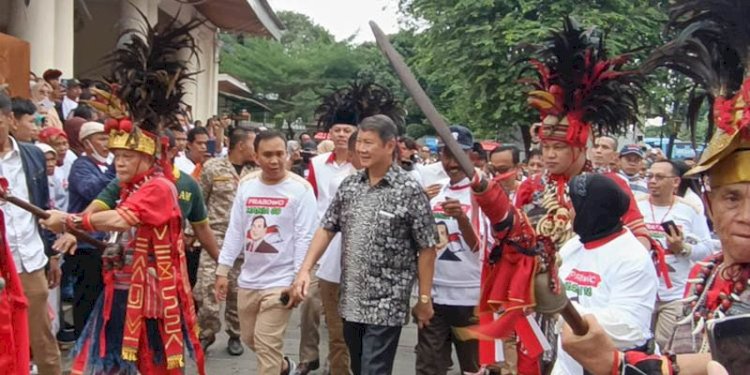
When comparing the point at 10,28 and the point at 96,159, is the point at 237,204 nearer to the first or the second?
the point at 96,159

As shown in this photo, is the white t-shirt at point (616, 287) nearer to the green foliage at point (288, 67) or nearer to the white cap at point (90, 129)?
the white cap at point (90, 129)

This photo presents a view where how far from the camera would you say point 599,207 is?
158 inches

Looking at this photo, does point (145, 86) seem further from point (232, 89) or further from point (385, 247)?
point (232, 89)

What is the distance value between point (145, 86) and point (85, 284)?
85.1 inches

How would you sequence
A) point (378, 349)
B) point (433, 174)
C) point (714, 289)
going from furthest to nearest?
point (433, 174) < point (378, 349) < point (714, 289)

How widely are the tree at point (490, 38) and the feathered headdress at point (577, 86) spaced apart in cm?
1882

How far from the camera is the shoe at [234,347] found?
812 centimetres

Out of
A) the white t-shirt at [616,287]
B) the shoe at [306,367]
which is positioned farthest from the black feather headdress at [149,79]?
the white t-shirt at [616,287]

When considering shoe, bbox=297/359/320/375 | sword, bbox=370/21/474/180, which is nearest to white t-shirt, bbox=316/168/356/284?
shoe, bbox=297/359/320/375

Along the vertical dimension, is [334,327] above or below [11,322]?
below

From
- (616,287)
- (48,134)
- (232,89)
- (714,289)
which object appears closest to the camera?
(714,289)

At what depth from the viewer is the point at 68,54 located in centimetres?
1355

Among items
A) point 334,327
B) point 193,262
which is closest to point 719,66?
point 334,327

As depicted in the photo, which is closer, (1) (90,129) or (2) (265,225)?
(2) (265,225)
